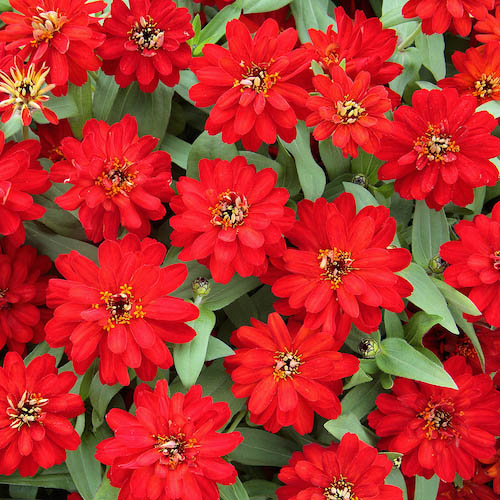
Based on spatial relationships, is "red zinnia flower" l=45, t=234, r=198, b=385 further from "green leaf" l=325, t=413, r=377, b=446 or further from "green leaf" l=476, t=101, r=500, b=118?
"green leaf" l=476, t=101, r=500, b=118

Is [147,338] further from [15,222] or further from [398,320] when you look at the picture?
[398,320]

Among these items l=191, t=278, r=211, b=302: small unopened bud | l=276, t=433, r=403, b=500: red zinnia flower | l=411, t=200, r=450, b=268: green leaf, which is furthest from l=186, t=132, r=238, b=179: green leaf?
l=276, t=433, r=403, b=500: red zinnia flower

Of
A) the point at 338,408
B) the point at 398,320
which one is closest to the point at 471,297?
the point at 398,320

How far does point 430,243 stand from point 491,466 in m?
0.37

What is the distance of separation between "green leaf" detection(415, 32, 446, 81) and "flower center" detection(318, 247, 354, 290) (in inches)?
15.9

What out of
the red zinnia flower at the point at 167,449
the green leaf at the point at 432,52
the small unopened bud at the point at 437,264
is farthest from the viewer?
the green leaf at the point at 432,52

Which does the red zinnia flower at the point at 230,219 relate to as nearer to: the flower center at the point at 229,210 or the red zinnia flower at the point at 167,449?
the flower center at the point at 229,210

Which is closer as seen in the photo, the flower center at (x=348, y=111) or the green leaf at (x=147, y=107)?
the flower center at (x=348, y=111)

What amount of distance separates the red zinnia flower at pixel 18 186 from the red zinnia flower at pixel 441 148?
0.41 meters

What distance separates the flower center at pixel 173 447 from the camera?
587 mm

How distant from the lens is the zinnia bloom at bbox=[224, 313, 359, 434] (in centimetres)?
63

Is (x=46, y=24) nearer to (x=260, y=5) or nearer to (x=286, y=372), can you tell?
(x=260, y=5)

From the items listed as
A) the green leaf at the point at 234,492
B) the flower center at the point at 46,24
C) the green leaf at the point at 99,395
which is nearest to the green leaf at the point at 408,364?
the green leaf at the point at 234,492

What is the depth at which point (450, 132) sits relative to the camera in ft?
2.37
